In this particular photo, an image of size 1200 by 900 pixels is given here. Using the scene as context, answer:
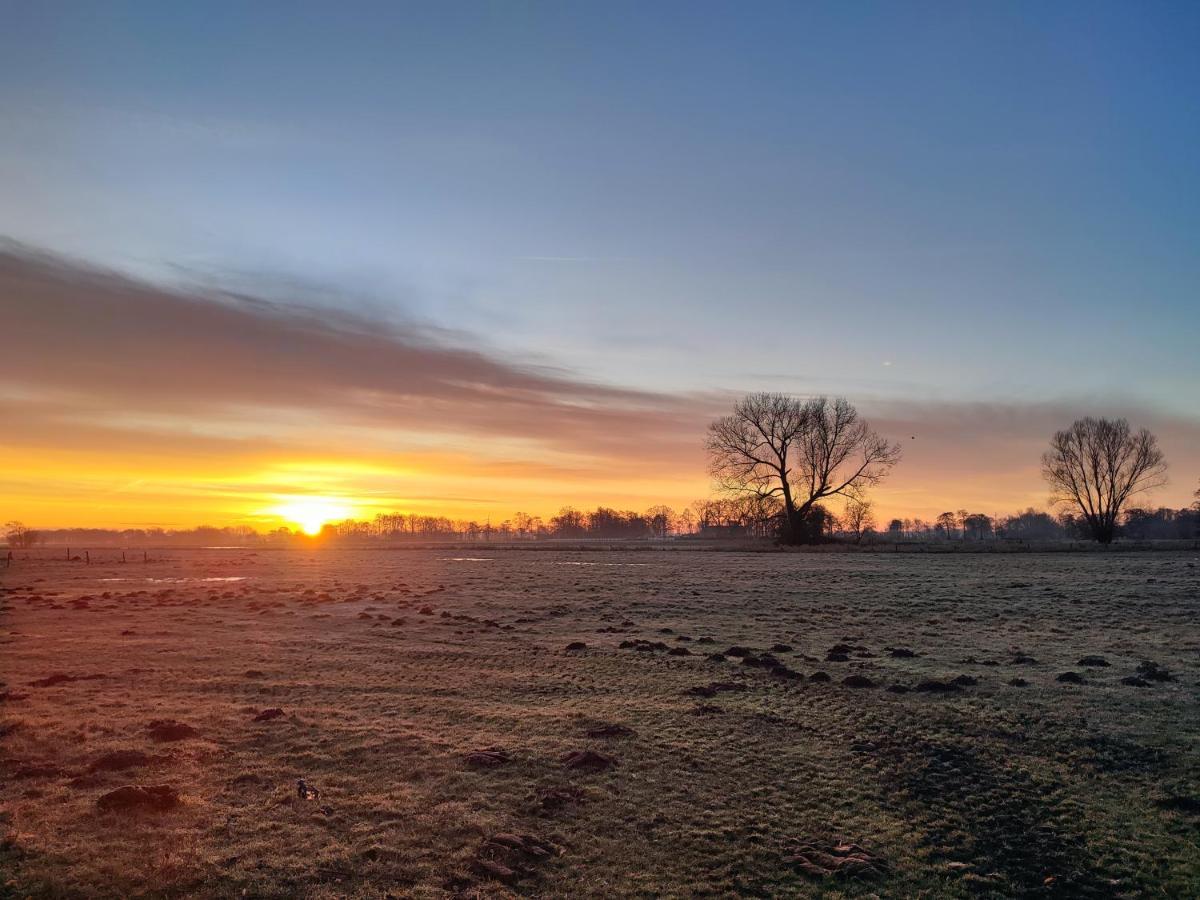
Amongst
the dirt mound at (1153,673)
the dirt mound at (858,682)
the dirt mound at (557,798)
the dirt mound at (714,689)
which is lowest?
the dirt mound at (557,798)

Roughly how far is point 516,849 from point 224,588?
130ft

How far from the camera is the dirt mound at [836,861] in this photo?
7.92m

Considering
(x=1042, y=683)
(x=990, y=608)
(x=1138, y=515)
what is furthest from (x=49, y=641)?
(x=1138, y=515)

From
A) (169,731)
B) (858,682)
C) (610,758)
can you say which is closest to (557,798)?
(610,758)

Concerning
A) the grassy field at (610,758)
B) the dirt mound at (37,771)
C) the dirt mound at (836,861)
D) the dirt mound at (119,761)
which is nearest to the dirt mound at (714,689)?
the grassy field at (610,758)

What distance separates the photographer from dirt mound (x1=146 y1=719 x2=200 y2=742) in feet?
40.0

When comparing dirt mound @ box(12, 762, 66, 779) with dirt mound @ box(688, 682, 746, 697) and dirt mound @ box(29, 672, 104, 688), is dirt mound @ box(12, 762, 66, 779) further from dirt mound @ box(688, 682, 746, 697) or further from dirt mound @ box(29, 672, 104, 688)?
dirt mound @ box(688, 682, 746, 697)

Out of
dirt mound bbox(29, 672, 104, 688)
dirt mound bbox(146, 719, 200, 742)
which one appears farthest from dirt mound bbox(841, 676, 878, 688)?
dirt mound bbox(29, 672, 104, 688)

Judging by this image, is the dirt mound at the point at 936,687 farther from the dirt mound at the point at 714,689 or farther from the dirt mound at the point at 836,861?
the dirt mound at the point at 836,861

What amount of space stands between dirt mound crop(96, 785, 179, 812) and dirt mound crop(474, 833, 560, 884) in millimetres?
4351

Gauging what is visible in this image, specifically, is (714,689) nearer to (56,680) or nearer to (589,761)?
(589,761)

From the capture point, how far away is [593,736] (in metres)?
12.3

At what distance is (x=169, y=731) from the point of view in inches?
488

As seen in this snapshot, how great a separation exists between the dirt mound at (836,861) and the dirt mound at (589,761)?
10.9ft
